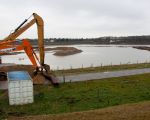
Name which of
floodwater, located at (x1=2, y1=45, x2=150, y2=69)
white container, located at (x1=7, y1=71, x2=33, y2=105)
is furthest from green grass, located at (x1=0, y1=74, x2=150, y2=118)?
floodwater, located at (x1=2, y1=45, x2=150, y2=69)

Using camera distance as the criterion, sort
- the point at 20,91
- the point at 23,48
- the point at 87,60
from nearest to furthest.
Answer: the point at 20,91, the point at 23,48, the point at 87,60

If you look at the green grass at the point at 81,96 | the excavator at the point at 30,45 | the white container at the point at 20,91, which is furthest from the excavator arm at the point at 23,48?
the white container at the point at 20,91

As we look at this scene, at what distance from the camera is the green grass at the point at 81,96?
1894 cm

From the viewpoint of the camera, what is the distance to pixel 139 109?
15906 millimetres

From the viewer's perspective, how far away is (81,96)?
21875 mm

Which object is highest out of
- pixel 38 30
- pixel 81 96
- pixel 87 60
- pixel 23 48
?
pixel 38 30

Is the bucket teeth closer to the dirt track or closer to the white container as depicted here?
the white container

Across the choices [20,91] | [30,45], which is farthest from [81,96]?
[30,45]

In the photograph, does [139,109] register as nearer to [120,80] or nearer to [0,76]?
[120,80]

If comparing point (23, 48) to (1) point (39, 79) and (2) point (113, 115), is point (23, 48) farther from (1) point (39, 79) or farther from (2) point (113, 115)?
(2) point (113, 115)

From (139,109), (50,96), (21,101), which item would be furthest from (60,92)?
(139,109)

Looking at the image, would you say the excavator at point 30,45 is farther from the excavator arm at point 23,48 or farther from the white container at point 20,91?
the white container at point 20,91

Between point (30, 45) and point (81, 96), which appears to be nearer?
point (81, 96)

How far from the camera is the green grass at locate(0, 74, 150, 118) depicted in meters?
18.9
